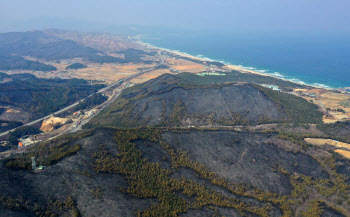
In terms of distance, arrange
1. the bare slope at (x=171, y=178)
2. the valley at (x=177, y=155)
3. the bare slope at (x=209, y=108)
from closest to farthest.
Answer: the bare slope at (x=171, y=178) < the valley at (x=177, y=155) < the bare slope at (x=209, y=108)

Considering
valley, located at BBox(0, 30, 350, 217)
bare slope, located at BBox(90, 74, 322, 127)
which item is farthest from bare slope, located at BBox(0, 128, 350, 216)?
bare slope, located at BBox(90, 74, 322, 127)

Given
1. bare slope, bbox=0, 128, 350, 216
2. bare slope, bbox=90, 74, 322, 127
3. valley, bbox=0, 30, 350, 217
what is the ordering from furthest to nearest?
bare slope, bbox=90, 74, 322, 127 < valley, bbox=0, 30, 350, 217 < bare slope, bbox=0, 128, 350, 216

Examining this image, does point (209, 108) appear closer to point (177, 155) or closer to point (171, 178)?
point (177, 155)

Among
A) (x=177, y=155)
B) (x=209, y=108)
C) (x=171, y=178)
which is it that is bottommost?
(x=171, y=178)

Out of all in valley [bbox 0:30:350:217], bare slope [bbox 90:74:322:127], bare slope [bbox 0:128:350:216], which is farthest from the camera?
bare slope [bbox 90:74:322:127]

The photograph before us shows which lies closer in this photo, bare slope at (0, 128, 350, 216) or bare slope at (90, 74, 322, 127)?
bare slope at (0, 128, 350, 216)

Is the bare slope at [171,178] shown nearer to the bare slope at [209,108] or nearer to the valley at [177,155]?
the valley at [177,155]

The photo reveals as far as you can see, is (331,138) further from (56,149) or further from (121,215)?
(56,149)

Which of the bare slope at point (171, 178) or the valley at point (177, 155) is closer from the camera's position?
the bare slope at point (171, 178)

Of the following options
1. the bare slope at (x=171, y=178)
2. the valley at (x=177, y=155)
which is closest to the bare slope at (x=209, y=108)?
the valley at (x=177, y=155)

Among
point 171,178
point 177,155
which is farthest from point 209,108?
point 171,178

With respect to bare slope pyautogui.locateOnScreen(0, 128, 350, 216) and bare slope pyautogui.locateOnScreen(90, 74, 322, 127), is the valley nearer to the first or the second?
bare slope pyautogui.locateOnScreen(0, 128, 350, 216)

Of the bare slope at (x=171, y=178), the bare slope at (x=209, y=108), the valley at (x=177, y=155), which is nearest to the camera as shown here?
the bare slope at (x=171, y=178)
